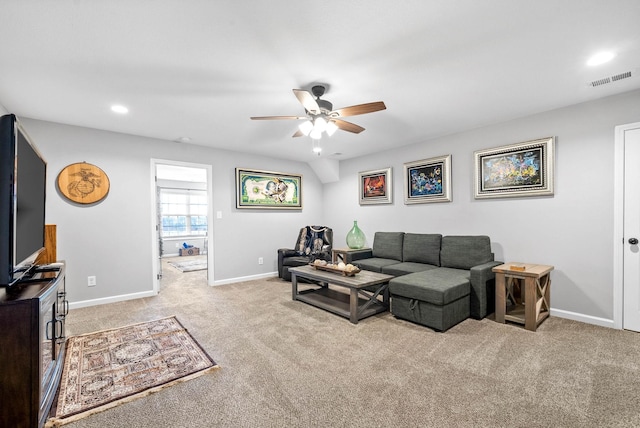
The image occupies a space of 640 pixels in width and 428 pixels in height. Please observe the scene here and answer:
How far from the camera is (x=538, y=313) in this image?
288 centimetres

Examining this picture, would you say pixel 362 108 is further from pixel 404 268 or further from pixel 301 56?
pixel 404 268

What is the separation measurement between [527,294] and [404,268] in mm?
1352

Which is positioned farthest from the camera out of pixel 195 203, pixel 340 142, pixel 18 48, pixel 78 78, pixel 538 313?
pixel 195 203

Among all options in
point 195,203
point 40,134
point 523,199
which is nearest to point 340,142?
point 523,199

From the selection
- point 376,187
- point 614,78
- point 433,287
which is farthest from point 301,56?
point 376,187

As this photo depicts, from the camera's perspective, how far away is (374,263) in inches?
164

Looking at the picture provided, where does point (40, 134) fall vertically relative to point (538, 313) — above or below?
above

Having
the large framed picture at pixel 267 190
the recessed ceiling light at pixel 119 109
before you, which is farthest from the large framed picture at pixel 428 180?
the recessed ceiling light at pixel 119 109

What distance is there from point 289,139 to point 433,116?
79.4 inches

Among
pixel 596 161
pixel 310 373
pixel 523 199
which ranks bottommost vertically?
pixel 310 373

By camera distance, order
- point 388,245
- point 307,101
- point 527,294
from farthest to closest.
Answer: point 388,245
point 527,294
point 307,101

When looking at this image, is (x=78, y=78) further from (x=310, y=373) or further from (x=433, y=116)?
(x=433, y=116)

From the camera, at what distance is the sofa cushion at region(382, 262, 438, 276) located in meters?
3.71

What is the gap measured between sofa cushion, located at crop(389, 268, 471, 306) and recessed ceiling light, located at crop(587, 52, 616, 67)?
2.17 meters
